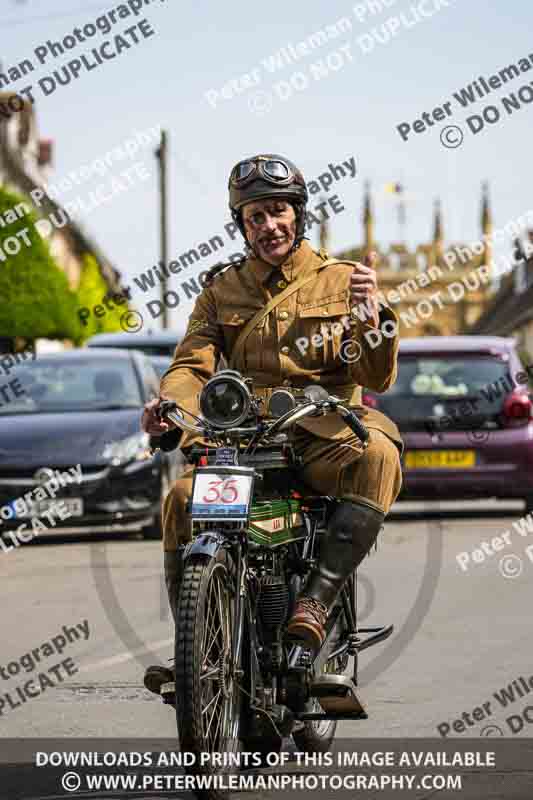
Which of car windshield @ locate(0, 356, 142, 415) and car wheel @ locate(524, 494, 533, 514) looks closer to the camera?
car windshield @ locate(0, 356, 142, 415)

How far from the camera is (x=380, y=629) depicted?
237 inches

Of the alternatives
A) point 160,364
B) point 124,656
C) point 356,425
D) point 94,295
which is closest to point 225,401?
point 356,425

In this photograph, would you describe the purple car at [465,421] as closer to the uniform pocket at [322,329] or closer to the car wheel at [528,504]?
the car wheel at [528,504]

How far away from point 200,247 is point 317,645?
1329cm

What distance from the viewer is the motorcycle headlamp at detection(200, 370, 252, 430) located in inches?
199

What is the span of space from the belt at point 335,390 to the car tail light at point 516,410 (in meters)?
10.3

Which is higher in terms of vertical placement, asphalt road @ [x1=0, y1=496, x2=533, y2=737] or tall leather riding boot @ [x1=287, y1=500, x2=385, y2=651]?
tall leather riding boot @ [x1=287, y1=500, x2=385, y2=651]

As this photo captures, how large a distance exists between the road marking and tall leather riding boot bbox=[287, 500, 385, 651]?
2805 millimetres

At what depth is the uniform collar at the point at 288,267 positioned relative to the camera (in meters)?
5.77

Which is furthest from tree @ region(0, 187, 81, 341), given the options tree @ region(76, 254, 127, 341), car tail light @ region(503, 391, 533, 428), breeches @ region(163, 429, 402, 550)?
breeches @ region(163, 429, 402, 550)

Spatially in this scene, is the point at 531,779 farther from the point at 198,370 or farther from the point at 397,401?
the point at 397,401

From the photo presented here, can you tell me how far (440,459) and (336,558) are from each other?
421 inches

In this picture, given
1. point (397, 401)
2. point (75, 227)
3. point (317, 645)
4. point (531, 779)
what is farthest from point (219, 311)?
point (75, 227)

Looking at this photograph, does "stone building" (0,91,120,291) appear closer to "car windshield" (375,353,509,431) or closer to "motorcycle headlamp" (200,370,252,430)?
"car windshield" (375,353,509,431)
